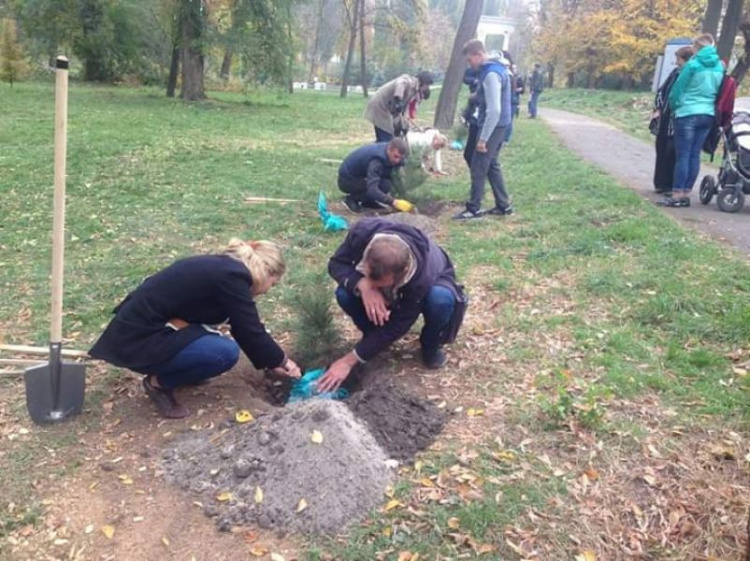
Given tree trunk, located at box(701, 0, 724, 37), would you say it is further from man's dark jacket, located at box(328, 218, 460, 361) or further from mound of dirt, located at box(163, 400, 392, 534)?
mound of dirt, located at box(163, 400, 392, 534)

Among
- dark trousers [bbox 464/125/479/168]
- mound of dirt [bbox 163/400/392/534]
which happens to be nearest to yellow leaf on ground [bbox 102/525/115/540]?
mound of dirt [bbox 163/400/392/534]

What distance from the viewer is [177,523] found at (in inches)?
117

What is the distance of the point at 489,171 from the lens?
7832 millimetres

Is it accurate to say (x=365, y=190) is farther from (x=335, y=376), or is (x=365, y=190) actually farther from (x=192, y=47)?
(x=192, y=47)

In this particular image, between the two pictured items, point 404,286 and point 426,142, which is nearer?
point 404,286

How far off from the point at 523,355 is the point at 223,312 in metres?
1.93

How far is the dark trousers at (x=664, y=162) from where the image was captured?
8633mm

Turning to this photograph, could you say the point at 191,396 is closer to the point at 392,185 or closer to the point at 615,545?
the point at 615,545

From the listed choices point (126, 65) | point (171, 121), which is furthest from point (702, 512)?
point (126, 65)

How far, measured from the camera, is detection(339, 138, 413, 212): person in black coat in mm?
7801

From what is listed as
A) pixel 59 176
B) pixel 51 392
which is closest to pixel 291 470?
pixel 51 392

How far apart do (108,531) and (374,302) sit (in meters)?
1.64

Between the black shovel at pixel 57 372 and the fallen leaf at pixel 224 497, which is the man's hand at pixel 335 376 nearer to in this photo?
the fallen leaf at pixel 224 497

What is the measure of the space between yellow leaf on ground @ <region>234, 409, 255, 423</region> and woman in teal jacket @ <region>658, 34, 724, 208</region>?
636 cm
